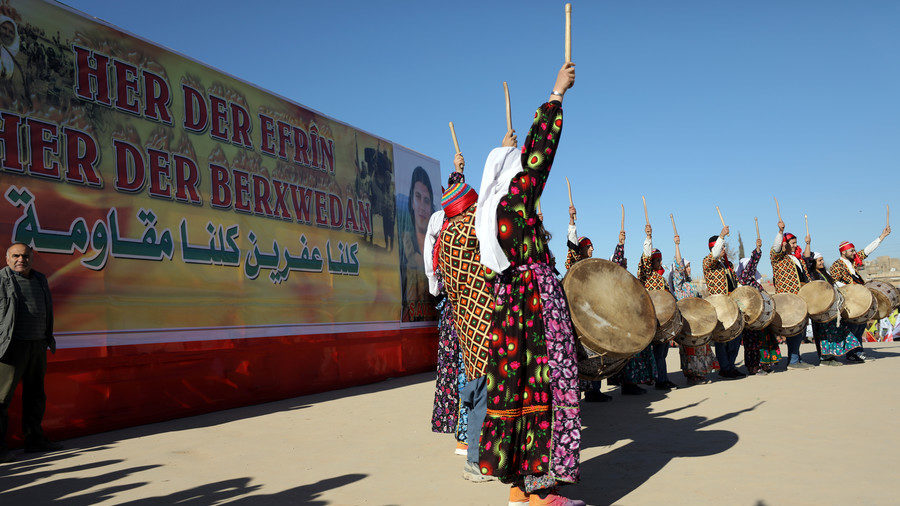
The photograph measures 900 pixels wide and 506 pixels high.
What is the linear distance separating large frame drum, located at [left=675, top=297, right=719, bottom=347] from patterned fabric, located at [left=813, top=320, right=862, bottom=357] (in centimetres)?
259

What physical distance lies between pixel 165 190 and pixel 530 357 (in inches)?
205

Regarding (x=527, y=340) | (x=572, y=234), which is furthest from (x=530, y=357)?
(x=572, y=234)

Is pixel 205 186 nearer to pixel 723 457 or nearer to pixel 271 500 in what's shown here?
pixel 271 500

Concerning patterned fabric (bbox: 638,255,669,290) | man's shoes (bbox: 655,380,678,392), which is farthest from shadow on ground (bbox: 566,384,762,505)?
patterned fabric (bbox: 638,255,669,290)

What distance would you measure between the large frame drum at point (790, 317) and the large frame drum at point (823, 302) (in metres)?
0.20

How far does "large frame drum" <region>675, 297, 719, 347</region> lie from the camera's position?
289 inches

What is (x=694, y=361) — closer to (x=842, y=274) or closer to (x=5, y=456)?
(x=842, y=274)

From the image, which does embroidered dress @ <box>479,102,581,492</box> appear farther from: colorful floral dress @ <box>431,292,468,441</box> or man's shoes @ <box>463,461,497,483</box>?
colorful floral dress @ <box>431,292,468,441</box>

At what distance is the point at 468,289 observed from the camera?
3434 mm

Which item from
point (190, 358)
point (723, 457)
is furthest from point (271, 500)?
point (190, 358)

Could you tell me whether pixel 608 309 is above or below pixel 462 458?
above

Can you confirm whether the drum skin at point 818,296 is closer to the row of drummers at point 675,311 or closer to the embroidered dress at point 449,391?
the row of drummers at point 675,311

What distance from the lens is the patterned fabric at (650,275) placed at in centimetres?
780

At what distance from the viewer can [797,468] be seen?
348 centimetres
